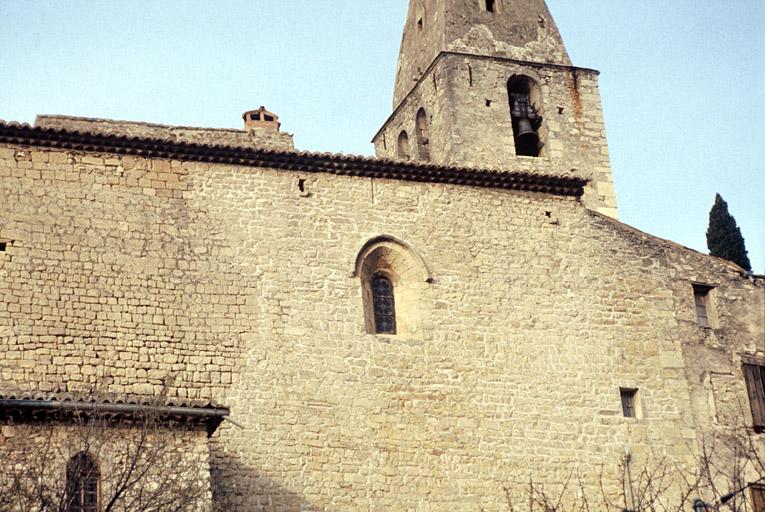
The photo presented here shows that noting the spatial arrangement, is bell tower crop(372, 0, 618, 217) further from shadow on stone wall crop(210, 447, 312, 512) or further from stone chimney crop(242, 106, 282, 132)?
shadow on stone wall crop(210, 447, 312, 512)

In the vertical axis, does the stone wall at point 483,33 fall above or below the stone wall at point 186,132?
above

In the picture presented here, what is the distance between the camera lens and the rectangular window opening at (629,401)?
20.0 meters

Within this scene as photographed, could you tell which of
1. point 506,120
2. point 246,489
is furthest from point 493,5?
point 246,489

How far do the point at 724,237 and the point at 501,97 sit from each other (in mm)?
6915

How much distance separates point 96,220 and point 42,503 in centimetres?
→ 585

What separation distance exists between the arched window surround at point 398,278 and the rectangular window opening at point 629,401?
3.60 meters

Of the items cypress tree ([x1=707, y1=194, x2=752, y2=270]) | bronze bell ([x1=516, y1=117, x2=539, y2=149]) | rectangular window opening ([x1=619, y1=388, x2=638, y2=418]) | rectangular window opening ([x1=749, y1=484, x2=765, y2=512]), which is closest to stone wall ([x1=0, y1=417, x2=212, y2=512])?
rectangular window opening ([x1=619, y1=388, x2=638, y2=418])

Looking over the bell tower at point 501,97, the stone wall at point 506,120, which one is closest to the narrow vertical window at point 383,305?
the stone wall at point 506,120

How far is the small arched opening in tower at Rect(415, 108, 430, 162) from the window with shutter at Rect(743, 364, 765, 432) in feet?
28.4

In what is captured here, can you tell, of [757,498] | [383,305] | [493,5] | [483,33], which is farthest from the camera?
[493,5]

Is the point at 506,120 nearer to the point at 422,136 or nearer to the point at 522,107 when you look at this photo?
the point at 522,107

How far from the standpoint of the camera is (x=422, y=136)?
26.9 metres

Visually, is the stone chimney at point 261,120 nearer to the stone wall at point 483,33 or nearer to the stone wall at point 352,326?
the stone wall at point 352,326

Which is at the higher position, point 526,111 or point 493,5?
point 493,5
